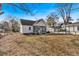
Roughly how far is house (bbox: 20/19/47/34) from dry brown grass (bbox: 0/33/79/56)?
0.22 feet

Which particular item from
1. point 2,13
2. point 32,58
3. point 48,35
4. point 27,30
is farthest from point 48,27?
point 2,13

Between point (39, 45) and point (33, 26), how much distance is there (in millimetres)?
261

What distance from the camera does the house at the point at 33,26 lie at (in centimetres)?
279

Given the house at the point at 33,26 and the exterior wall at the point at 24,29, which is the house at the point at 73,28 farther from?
the exterior wall at the point at 24,29

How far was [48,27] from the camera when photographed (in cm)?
281

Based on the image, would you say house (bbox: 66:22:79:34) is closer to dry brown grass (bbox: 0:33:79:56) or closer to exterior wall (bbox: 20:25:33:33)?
dry brown grass (bbox: 0:33:79:56)

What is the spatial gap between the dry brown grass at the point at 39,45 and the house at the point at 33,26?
0.07 metres

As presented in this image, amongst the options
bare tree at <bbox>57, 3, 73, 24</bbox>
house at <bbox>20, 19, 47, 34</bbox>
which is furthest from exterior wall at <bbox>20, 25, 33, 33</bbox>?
bare tree at <bbox>57, 3, 73, 24</bbox>

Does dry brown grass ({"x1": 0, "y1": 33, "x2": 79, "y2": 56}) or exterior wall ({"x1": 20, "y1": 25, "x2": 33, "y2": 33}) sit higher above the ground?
exterior wall ({"x1": 20, "y1": 25, "x2": 33, "y2": 33})

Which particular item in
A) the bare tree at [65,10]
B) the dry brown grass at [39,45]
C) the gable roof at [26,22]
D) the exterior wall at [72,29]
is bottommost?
the dry brown grass at [39,45]

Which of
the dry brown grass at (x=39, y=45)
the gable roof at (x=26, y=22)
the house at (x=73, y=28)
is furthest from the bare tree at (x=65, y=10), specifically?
the gable roof at (x=26, y=22)

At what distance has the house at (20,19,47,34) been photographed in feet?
9.16

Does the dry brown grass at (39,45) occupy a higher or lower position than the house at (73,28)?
lower

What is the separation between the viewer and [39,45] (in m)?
2.79
